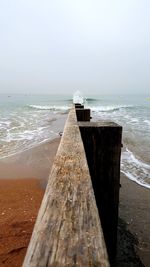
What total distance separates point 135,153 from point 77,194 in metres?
7.17

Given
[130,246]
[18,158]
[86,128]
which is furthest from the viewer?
[18,158]

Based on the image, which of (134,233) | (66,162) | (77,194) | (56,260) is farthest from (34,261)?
(134,233)

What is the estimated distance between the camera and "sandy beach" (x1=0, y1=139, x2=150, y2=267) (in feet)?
9.21

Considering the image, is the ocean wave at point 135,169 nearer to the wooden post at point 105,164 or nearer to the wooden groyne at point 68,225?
the wooden post at point 105,164

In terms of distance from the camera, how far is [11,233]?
123 inches

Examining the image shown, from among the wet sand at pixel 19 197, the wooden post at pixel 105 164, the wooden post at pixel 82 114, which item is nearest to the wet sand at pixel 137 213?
the wooden post at pixel 105 164

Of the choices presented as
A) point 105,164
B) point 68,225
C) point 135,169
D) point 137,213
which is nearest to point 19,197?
point 137,213

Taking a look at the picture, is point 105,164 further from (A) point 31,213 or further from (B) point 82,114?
(B) point 82,114

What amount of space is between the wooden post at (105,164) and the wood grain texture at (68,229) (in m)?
1.03

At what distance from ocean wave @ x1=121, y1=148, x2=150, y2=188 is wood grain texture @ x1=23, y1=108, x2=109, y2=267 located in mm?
4394

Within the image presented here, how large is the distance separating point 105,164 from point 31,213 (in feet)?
6.75

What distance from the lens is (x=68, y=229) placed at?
30.4 inches

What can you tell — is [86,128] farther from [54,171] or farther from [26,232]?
[26,232]

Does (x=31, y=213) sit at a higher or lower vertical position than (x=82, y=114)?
lower
